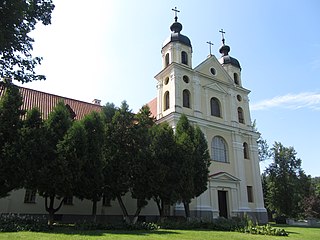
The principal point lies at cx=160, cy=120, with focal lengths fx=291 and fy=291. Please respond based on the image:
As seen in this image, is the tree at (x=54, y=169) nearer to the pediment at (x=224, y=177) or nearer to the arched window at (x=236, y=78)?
the pediment at (x=224, y=177)

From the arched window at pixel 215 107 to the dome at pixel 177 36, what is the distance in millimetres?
6941

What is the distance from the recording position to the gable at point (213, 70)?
3309 cm

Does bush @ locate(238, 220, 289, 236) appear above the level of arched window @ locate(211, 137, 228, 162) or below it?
below

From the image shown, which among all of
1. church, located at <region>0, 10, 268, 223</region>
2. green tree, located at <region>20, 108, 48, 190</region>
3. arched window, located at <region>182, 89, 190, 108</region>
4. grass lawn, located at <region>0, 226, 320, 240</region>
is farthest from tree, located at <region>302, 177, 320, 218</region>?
green tree, located at <region>20, 108, 48, 190</region>

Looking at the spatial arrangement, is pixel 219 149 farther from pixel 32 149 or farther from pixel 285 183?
pixel 32 149

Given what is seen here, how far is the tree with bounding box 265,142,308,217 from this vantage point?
41125 millimetres

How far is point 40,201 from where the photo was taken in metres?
21.8

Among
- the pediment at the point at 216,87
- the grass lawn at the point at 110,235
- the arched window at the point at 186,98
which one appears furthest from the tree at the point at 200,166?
the pediment at the point at 216,87

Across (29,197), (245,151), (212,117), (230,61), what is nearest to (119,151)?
(29,197)

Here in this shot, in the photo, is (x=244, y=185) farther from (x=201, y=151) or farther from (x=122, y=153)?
(x=122, y=153)

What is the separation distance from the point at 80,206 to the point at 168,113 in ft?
40.4

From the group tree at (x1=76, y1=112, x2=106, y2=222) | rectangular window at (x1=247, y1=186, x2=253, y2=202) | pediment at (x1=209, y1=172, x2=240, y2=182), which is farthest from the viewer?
rectangular window at (x1=247, y1=186, x2=253, y2=202)

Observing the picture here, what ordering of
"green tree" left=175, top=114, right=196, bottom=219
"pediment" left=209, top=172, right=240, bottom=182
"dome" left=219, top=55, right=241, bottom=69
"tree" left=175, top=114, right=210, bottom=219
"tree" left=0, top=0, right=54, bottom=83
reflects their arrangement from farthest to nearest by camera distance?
"dome" left=219, top=55, right=241, bottom=69 → "pediment" left=209, top=172, right=240, bottom=182 → "tree" left=175, top=114, right=210, bottom=219 → "green tree" left=175, top=114, right=196, bottom=219 → "tree" left=0, top=0, right=54, bottom=83

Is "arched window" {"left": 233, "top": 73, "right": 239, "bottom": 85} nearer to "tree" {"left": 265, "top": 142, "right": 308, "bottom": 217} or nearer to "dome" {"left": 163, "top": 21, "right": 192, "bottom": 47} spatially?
"dome" {"left": 163, "top": 21, "right": 192, "bottom": 47}
